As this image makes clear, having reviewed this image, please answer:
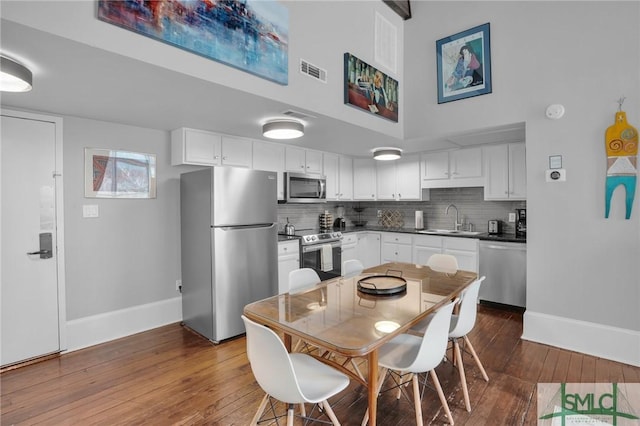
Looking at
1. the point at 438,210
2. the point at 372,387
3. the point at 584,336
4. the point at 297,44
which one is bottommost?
the point at 584,336

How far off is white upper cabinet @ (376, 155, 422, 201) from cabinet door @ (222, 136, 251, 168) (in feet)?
8.12

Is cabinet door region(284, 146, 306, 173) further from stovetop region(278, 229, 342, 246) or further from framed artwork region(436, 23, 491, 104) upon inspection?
framed artwork region(436, 23, 491, 104)

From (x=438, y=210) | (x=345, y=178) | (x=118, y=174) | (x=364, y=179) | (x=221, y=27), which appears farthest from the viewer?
(x=364, y=179)

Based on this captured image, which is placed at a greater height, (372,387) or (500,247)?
(500,247)

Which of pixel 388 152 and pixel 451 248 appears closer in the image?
pixel 451 248

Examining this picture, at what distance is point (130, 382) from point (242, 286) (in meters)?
1.22

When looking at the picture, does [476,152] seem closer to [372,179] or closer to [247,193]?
[372,179]

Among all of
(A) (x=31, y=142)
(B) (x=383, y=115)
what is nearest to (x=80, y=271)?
(A) (x=31, y=142)

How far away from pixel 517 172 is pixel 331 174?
8.39 ft

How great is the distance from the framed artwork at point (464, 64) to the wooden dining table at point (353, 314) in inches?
84.8

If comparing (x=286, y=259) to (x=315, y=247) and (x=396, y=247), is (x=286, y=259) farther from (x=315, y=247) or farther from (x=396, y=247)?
(x=396, y=247)

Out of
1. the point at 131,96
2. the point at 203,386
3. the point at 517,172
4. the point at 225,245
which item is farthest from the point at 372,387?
the point at 517,172

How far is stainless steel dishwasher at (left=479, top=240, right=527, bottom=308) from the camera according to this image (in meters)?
3.87

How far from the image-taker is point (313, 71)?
2857mm
